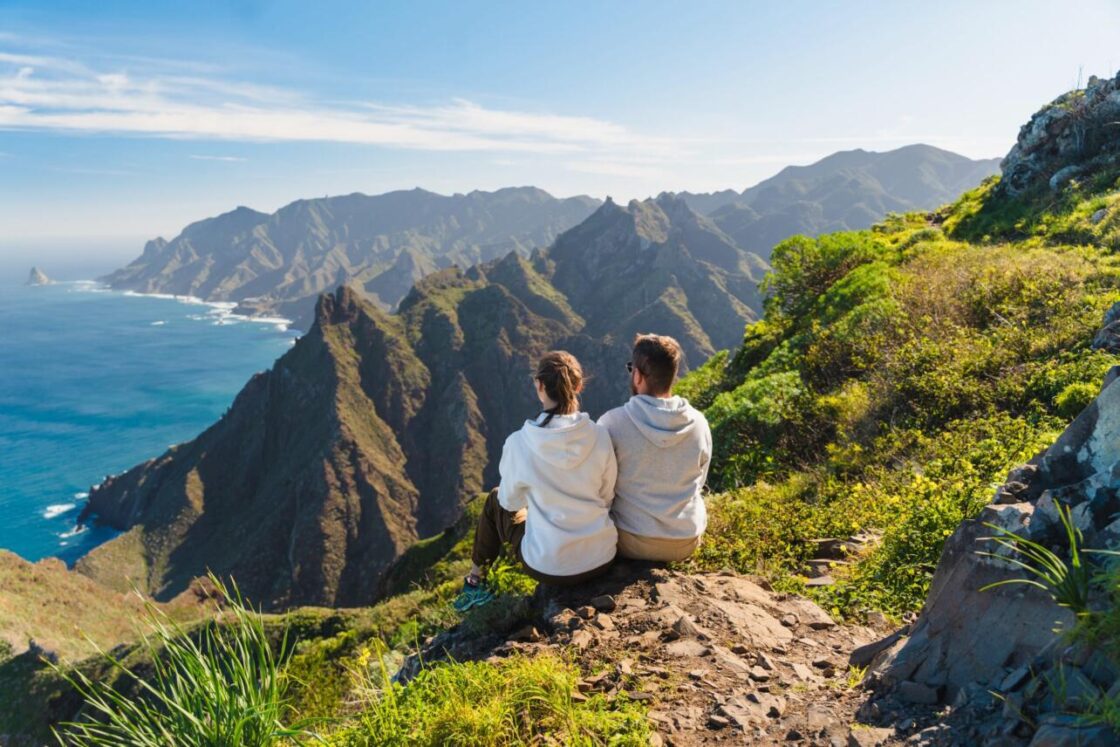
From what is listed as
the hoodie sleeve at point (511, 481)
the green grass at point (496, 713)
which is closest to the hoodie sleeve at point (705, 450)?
the hoodie sleeve at point (511, 481)

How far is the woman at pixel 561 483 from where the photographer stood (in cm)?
487

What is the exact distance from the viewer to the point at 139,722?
3377 mm

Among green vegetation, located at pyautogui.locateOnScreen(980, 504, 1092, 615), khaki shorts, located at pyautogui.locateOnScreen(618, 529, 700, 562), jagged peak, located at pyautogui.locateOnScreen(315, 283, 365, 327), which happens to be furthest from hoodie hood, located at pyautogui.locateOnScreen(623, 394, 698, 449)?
jagged peak, located at pyautogui.locateOnScreen(315, 283, 365, 327)

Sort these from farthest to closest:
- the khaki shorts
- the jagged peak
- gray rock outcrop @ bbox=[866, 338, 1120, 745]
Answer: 1. the jagged peak
2. the khaki shorts
3. gray rock outcrop @ bbox=[866, 338, 1120, 745]

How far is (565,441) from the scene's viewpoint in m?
4.82

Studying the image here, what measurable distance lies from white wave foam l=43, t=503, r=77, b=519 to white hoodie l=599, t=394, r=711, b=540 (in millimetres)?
168054

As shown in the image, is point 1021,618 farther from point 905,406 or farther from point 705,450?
point 905,406

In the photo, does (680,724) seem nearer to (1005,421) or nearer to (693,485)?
(693,485)

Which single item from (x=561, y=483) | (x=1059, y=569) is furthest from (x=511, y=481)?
(x=1059, y=569)

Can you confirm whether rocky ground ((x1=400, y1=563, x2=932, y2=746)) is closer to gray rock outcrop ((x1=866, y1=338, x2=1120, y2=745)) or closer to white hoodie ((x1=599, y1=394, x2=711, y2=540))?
gray rock outcrop ((x1=866, y1=338, x2=1120, y2=745))

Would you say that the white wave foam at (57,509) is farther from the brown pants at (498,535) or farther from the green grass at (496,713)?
the green grass at (496,713)

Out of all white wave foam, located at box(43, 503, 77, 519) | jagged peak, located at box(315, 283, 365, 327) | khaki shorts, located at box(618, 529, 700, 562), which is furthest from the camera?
jagged peak, located at box(315, 283, 365, 327)

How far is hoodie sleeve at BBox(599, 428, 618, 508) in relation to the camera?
5.07 metres

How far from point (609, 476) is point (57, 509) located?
561ft
